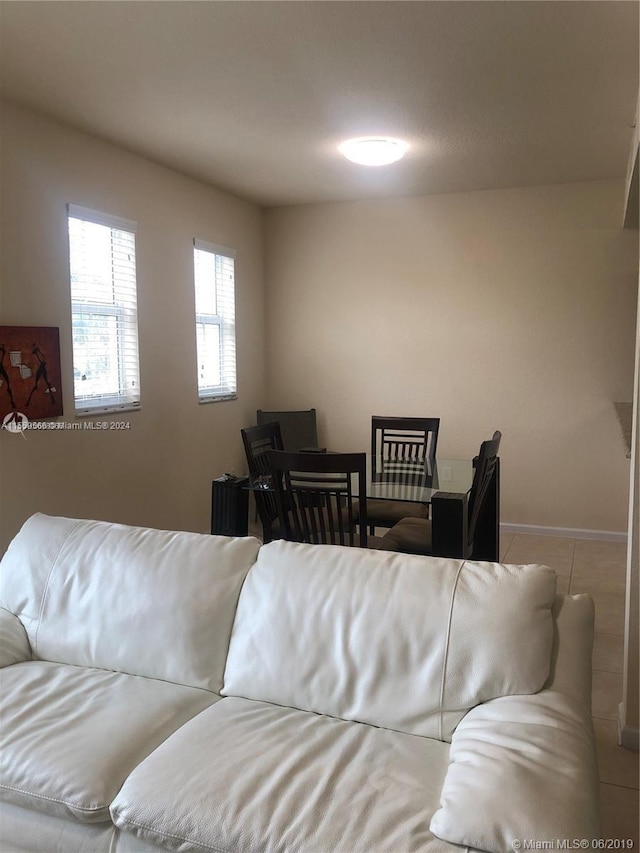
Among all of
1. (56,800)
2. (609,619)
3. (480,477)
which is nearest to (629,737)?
(480,477)

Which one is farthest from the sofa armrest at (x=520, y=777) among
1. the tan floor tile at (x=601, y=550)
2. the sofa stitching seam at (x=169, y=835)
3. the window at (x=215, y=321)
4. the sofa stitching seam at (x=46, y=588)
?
the window at (x=215, y=321)

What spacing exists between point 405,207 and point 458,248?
55 centimetres

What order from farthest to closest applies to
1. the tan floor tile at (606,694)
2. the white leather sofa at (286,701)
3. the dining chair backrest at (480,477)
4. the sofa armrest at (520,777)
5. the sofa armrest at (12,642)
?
the dining chair backrest at (480,477) → the tan floor tile at (606,694) → the sofa armrest at (12,642) → the white leather sofa at (286,701) → the sofa armrest at (520,777)

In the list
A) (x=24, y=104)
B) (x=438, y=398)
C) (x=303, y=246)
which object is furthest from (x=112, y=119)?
(x=438, y=398)

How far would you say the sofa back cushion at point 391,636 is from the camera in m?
1.63

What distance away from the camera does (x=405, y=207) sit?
209 inches

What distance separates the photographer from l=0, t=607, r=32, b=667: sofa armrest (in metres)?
2.06

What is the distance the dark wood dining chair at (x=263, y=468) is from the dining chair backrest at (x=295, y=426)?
153 cm

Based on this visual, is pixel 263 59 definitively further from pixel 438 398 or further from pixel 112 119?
pixel 438 398

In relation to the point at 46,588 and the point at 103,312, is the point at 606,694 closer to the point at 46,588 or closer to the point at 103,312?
the point at 46,588

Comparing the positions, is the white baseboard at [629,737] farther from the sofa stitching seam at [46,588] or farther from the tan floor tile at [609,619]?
the sofa stitching seam at [46,588]

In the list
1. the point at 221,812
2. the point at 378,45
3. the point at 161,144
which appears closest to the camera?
the point at 221,812

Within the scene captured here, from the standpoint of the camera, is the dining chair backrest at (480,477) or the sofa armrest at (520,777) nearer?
the sofa armrest at (520,777)

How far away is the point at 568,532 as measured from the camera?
514cm
